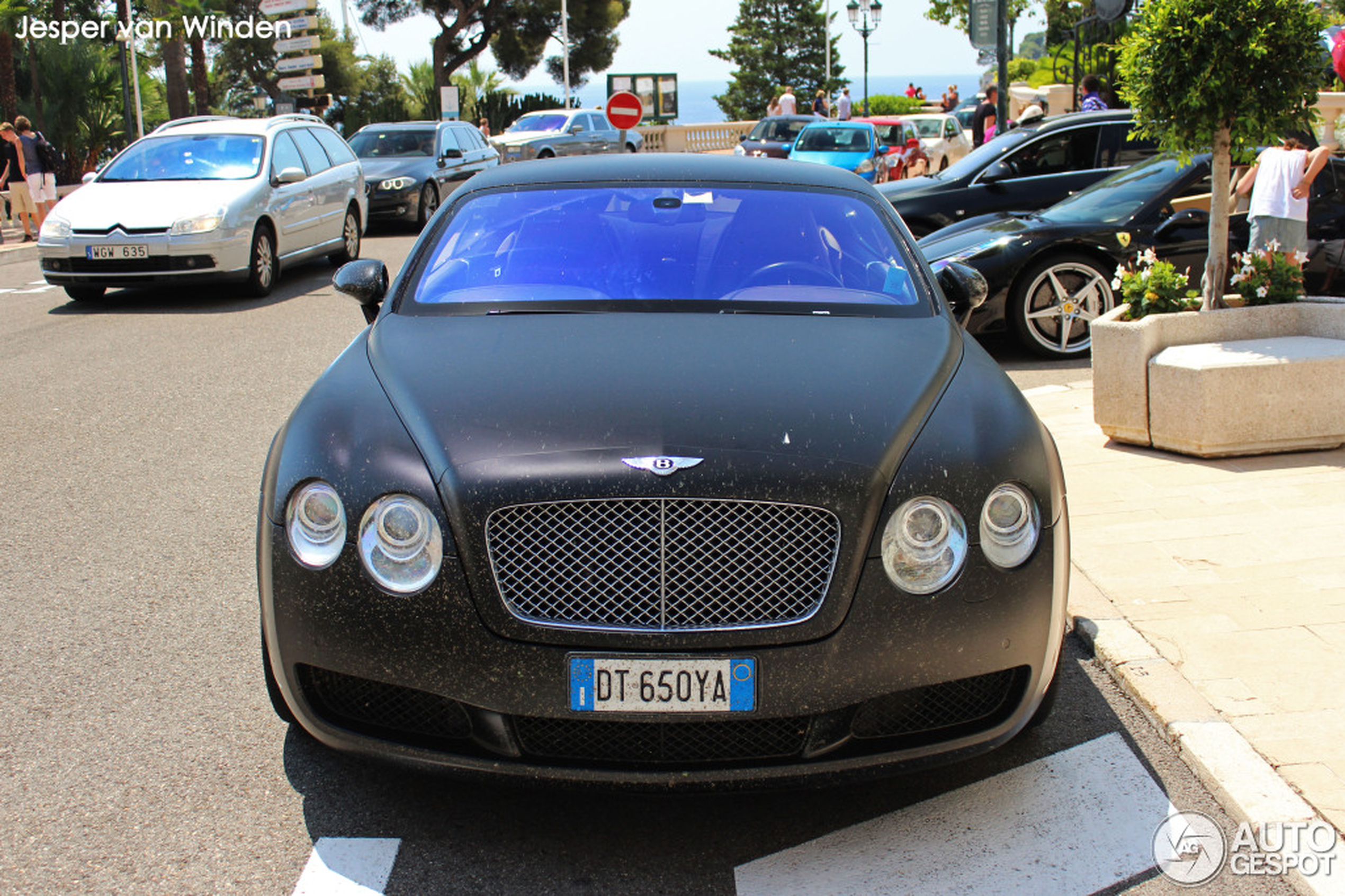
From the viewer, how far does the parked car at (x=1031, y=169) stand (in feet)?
39.1

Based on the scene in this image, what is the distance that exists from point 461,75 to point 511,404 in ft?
185

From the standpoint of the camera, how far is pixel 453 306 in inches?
161

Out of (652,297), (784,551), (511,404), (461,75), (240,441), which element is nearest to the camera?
(784,551)

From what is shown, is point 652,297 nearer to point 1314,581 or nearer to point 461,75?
point 1314,581

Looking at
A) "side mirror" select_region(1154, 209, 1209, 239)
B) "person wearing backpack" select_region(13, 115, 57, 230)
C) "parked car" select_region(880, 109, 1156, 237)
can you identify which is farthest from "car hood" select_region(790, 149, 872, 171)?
"side mirror" select_region(1154, 209, 1209, 239)

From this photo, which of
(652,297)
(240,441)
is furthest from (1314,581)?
(240,441)

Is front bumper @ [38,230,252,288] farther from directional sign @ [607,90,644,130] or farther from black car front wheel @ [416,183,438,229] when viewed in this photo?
directional sign @ [607,90,644,130]

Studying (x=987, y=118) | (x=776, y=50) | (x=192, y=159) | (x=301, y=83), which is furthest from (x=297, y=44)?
(x=776, y=50)

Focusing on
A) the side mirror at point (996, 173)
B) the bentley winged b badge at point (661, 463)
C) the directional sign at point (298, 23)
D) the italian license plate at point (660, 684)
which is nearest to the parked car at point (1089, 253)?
the side mirror at point (996, 173)

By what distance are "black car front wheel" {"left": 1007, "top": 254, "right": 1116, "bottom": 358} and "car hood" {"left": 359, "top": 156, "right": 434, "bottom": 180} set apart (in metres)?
12.4

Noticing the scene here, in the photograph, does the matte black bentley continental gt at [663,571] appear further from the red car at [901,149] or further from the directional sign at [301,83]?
the directional sign at [301,83]

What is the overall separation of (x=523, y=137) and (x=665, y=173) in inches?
1245

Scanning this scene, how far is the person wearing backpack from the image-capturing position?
18234 millimetres

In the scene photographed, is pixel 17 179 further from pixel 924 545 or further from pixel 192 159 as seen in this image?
pixel 924 545
